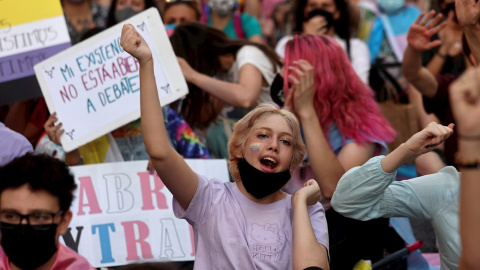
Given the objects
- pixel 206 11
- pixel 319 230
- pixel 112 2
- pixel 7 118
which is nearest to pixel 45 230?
pixel 319 230

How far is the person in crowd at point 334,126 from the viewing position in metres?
4.67

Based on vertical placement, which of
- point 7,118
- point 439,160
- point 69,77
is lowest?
point 439,160

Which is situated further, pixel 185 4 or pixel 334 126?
pixel 185 4

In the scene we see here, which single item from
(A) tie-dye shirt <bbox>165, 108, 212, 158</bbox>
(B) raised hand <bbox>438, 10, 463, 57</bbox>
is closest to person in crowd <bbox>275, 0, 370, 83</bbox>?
(B) raised hand <bbox>438, 10, 463, 57</bbox>

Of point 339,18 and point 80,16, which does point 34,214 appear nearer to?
point 339,18

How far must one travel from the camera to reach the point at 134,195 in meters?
4.99

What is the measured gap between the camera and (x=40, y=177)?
338 centimetres

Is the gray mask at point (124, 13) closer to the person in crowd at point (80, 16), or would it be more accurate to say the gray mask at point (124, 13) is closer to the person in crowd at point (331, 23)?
the person in crowd at point (80, 16)

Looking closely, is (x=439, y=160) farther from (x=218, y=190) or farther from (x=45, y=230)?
(x=45, y=230)

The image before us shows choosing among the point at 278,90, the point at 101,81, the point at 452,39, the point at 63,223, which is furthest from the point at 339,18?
the point at 63,223

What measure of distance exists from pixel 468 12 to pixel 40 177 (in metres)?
2.22

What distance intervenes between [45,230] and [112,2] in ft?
12.6

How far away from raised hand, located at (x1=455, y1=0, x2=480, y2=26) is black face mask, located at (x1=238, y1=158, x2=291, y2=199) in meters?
1.30

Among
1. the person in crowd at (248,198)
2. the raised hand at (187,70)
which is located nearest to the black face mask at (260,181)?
the person in crowd at (248,198)
